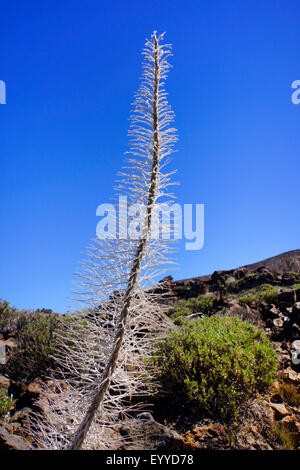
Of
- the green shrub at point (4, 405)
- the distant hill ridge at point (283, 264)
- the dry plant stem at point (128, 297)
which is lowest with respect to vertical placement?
the green shrub at point (4, 405)

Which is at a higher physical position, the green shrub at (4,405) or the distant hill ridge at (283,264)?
the distant hill ridge at (283,264)

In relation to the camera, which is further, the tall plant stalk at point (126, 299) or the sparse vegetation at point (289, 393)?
the sparse vegetation at point (289, 393)

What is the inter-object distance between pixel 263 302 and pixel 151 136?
29.9 feet

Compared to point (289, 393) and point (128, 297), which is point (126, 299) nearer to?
point (128, 297)

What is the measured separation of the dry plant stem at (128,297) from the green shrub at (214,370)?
5.98ft

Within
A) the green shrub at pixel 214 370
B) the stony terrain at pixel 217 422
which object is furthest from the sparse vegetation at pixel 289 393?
the green shrub at pixel 214 370

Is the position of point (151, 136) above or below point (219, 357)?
above

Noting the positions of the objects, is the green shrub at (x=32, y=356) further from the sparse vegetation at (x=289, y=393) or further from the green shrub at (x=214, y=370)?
the sparse vegetation at (x=289, y=393)

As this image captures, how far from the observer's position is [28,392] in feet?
15.7

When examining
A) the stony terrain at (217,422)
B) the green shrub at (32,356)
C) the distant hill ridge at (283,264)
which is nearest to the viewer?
the stony terrain at (217,422)

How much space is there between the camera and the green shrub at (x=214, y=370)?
408 cm

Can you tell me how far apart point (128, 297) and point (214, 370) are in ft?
8.53
